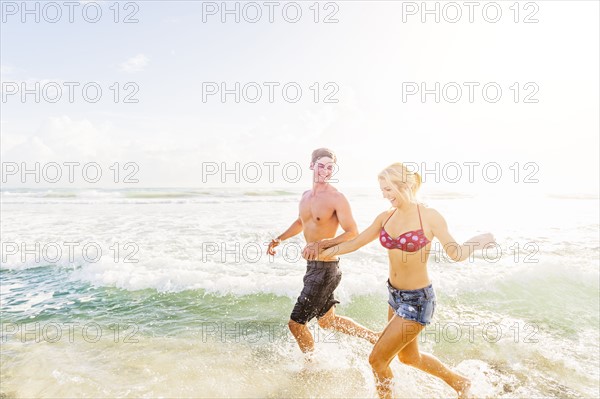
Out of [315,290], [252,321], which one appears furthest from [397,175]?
[252,321]

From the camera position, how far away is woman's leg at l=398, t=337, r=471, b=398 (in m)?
3.71

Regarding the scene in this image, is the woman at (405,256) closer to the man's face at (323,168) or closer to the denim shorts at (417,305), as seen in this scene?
the denim shorts at (417,305)

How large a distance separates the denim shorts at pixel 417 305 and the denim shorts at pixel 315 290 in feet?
4.04

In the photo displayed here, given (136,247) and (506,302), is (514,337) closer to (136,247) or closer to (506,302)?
(506,302)

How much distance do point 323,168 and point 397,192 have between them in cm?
134

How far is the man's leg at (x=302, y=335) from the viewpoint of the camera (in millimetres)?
4621

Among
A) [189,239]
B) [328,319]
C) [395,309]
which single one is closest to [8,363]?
[328,319]

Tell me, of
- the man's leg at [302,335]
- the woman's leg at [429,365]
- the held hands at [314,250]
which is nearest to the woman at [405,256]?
the woman's leg at [429,365]

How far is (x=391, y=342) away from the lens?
11.2 feet

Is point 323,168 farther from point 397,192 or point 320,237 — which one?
point 397,192

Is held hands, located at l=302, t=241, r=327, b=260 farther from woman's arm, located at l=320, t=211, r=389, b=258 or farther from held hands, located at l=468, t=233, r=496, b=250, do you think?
held hands, located at l=468, t=233, r=496, b=250

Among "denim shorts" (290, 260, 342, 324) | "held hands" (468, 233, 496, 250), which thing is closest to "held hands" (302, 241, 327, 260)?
"denim shorts" (290, 260, 342, 324)

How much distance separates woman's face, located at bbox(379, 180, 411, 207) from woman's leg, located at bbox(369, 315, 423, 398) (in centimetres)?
109

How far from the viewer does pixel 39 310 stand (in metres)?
6.87
